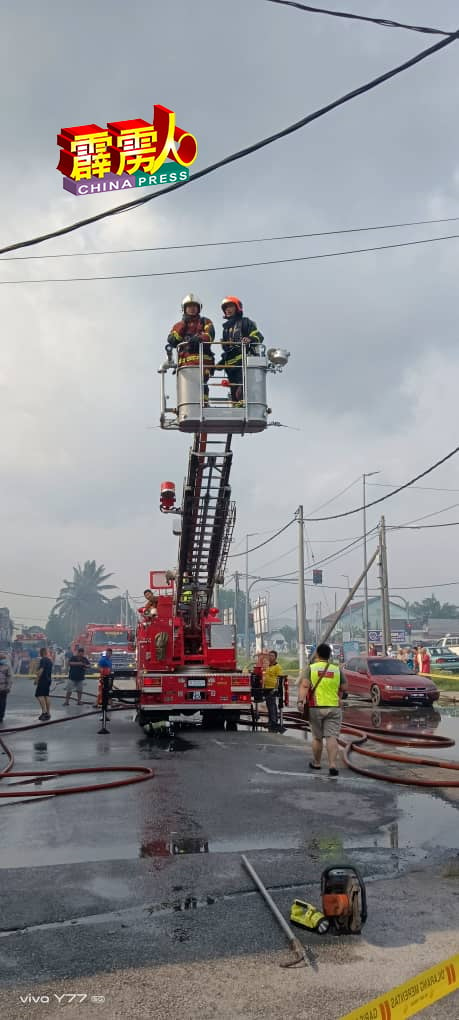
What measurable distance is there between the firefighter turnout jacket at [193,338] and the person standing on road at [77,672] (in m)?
11.2

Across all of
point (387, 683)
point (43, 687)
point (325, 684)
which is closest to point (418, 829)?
point (325, 684)

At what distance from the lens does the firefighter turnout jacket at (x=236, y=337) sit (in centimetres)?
1129

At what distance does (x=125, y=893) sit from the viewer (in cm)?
488

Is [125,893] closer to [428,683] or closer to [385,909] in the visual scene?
[385,909]

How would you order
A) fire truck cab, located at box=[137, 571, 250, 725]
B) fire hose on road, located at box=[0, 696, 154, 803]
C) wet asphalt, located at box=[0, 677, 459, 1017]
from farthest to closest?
1. fire truck cab, located at box=[137, 571, 250, 725]
2. fire hose on road, located at box=[0, 696, 154, 803]
3. wet asphalt, located at box=[0, 677, 459, 1017]

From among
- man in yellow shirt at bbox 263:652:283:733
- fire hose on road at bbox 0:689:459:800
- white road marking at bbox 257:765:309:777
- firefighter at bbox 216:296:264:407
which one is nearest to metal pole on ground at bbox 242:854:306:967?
fire hose on road at bbox 0:689:459:800

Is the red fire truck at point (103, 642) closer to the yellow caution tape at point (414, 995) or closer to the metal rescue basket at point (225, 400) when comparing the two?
the metal rescue basket at point (225, 400)

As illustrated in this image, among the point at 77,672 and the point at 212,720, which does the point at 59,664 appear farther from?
the point at 212,720

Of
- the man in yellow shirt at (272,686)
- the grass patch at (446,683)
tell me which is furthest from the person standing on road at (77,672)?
the grass patch at (446,683)

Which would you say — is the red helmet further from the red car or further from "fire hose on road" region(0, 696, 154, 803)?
the red car

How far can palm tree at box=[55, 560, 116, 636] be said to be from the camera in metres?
Answer: 109

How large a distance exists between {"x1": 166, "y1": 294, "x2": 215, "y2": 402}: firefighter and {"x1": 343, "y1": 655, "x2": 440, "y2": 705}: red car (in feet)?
36.2

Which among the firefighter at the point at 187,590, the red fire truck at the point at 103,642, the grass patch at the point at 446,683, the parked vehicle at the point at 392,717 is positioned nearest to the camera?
the firefighter at the point at 187,590

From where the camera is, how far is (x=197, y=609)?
15227 millimetres
